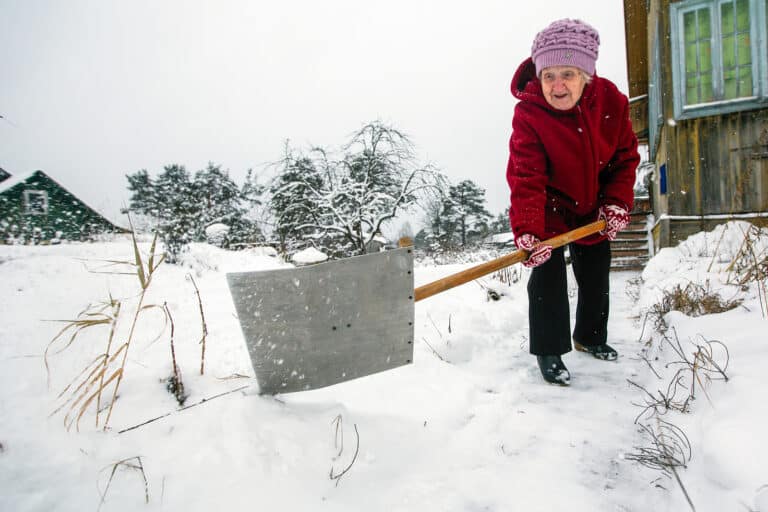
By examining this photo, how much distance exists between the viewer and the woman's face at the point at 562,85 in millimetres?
1711

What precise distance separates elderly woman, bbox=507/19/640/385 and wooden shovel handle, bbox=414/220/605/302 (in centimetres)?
5

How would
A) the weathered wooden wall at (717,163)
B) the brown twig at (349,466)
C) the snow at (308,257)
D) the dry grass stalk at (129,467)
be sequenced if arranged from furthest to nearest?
1. the snow at (308,257)
2. the weathered wooden wall at (717,163)
3. the brown twig at (349,466)
4. the dry grass stalk at (129,467)

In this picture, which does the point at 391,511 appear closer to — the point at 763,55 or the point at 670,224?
the point at 670,224

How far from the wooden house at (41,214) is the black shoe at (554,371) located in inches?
104

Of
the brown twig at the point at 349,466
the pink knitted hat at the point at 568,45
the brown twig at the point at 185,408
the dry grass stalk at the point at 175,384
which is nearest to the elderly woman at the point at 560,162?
the pink knitted hat at the point at 568,45

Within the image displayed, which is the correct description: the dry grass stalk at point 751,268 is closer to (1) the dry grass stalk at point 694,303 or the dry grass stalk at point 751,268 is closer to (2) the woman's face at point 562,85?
(1) the dry grass stalk at point 694,303

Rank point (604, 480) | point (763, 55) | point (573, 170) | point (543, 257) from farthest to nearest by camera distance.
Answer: point (763, 55), point (573, 170), point (543, 257), point (604, 480)

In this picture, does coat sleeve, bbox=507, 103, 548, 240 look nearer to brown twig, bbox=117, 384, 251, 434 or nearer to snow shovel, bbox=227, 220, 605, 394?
snow shovel, bbox=227, 220, 605, 394

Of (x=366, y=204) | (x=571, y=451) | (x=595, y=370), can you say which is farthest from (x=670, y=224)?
(x=366, y=204)

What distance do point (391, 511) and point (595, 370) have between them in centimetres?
141

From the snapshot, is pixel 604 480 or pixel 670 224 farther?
pixel 670 224

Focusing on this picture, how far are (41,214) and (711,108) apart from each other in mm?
11616

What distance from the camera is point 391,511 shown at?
958 mm

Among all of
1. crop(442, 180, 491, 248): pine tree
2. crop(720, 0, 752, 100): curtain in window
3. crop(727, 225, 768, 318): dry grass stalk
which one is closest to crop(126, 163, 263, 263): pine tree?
crop(442, 180, 491, 248): pine tree
